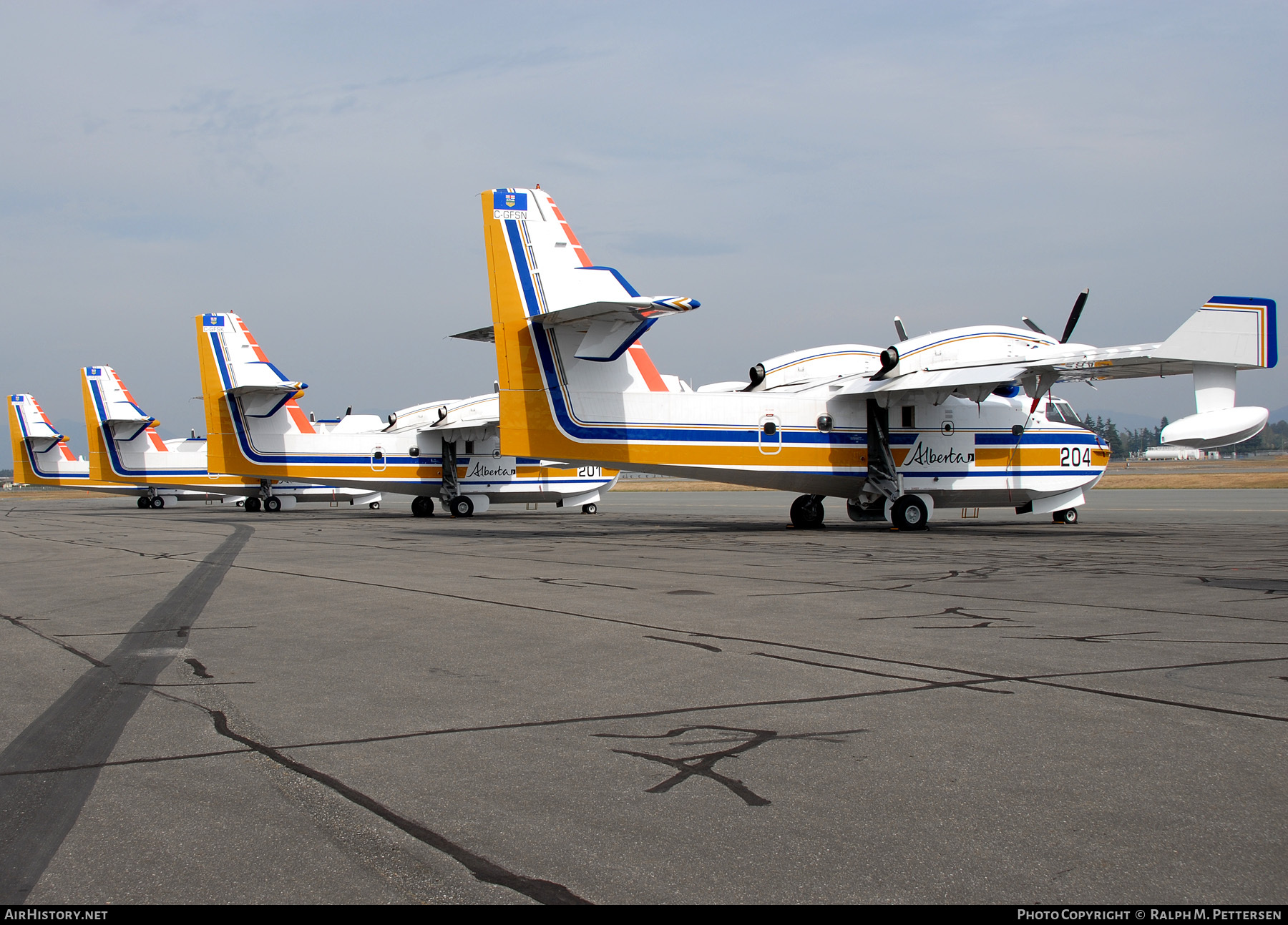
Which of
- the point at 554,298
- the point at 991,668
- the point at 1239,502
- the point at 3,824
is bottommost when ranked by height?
the point at 1239,502

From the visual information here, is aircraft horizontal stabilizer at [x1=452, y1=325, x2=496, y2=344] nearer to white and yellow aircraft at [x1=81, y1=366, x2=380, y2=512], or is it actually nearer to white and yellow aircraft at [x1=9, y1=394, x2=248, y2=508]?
white and yellow aircraft at [x1=81, y1=366, x2=380, y2=512]

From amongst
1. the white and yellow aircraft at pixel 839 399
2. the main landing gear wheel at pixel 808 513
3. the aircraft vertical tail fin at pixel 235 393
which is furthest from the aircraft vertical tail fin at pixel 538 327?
the aircraft vertical tail fin at pixel 235 393

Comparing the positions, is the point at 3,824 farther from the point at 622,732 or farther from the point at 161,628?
the point at 161,628

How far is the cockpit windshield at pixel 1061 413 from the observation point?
26734 mm

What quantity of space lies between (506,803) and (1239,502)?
41.0 m

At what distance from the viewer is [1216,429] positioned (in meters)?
18.7

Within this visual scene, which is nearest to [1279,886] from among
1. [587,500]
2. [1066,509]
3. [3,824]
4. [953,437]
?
[3,824]

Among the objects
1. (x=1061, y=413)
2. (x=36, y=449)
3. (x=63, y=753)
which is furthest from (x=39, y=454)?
(x=63, y=753)

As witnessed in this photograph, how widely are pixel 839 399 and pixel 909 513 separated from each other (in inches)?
136

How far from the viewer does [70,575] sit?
14992mm

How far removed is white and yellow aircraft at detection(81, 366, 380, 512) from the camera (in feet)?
161

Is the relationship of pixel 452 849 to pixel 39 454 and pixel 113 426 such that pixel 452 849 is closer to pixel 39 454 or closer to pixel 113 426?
pixel 113 426

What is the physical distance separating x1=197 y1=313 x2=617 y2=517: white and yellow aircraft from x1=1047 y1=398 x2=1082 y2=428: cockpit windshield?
16832 millimetres

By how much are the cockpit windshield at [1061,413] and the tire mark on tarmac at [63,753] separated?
23639 mm
